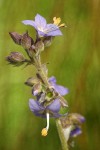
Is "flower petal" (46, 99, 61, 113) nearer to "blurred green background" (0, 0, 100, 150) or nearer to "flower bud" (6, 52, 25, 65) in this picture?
"flower bud" (6, 52, 25, 65)

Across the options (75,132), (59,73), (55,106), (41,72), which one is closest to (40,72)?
(41,72)

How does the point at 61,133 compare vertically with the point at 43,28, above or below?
below

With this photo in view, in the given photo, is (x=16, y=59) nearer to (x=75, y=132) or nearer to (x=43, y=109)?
(x=43, y=109)

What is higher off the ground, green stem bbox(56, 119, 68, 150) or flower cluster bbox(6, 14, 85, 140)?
flower cluster bbox(6, 14, 85, 140)

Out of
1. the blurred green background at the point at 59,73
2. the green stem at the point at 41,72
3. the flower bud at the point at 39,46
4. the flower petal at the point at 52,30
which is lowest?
the blurred green background at the point at 59,73

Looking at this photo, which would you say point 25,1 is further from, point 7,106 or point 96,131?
point 96,131

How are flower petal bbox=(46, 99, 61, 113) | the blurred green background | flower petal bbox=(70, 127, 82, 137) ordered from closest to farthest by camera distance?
flower petal bbox=(46, 99, 61, 113)
flower petal bbox=(70, 127, 82, 137)
the blurred green background

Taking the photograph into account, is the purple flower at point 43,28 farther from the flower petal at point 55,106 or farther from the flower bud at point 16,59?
the flower petal at point 55,106

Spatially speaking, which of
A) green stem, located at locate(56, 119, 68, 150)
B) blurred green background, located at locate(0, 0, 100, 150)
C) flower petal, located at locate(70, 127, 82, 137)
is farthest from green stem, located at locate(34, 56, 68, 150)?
blurred green background, located at locate(0, 0, 100, 150)

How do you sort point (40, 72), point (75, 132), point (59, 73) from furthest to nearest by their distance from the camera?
1. point (59, 73)
2. point (75, 132)
3. point (40, 72)

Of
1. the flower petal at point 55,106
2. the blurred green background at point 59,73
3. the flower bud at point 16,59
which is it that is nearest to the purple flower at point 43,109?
the flower petal at point 55,106
